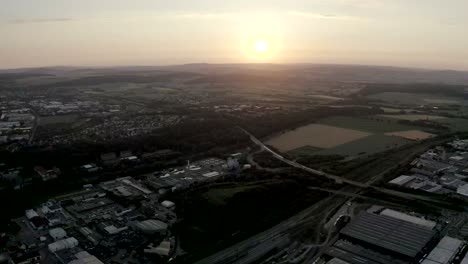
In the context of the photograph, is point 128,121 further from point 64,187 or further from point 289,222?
point 289,222

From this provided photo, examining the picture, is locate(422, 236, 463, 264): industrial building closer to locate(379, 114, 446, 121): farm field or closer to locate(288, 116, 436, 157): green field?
locate(288, 116, 436, 157): green field

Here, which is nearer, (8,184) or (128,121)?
(8,184)

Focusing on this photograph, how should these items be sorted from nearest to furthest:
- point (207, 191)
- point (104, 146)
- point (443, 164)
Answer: point (207, 191)
point (443, 164)
point (104, 146)

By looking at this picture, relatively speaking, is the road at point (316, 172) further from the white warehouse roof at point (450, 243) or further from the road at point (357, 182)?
the white warehouse roof at point (450, 243)

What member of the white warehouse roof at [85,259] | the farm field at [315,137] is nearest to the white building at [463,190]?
the farm field at [315,137]

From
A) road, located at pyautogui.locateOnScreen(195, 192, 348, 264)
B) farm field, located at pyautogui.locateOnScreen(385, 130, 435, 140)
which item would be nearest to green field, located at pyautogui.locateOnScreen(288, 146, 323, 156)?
farm field, located at pyautogui.locateOnScreen(385, 130, 435, 140)

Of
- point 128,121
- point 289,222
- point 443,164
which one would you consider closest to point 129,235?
point 289,222
